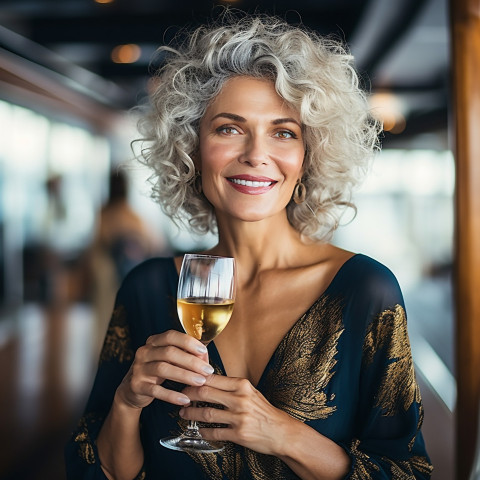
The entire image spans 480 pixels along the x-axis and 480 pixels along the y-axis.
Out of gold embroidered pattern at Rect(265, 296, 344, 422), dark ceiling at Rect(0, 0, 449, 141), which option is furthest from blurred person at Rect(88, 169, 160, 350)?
gold embroidered pattern at Rect(265, 296, 344, 422)

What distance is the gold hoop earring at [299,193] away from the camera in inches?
76.7

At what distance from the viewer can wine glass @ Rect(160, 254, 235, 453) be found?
1406mm

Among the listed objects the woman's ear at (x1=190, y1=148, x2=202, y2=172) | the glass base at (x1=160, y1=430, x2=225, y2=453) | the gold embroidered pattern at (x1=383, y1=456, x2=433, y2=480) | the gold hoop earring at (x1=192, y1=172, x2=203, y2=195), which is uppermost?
the woman's ear at (x1=190, y1=148, x2=202, y2=172)

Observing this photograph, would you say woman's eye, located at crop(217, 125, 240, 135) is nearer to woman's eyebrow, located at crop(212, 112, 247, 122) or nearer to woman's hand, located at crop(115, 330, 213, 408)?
woman's eyebrow, located at crop(212, 112, 247, 122)

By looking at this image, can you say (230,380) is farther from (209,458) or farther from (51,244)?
(51,244)

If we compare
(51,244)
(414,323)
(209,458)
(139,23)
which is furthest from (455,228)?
(51,244)

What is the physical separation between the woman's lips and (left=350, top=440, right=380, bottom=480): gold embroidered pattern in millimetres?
664

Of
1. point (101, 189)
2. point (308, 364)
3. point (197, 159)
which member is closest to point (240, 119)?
point (197, 159)

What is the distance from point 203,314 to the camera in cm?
140

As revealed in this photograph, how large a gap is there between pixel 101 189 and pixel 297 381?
13.1 metres

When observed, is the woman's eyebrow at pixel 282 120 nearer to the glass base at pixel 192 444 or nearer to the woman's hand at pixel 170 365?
the woman's hand at pixel 170 365

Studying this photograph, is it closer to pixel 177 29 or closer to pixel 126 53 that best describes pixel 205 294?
pixel 177 29

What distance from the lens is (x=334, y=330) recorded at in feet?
5.52

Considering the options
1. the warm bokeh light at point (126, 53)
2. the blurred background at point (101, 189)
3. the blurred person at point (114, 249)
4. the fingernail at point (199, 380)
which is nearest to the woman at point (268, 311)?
the fingernail at point (199, 380)
